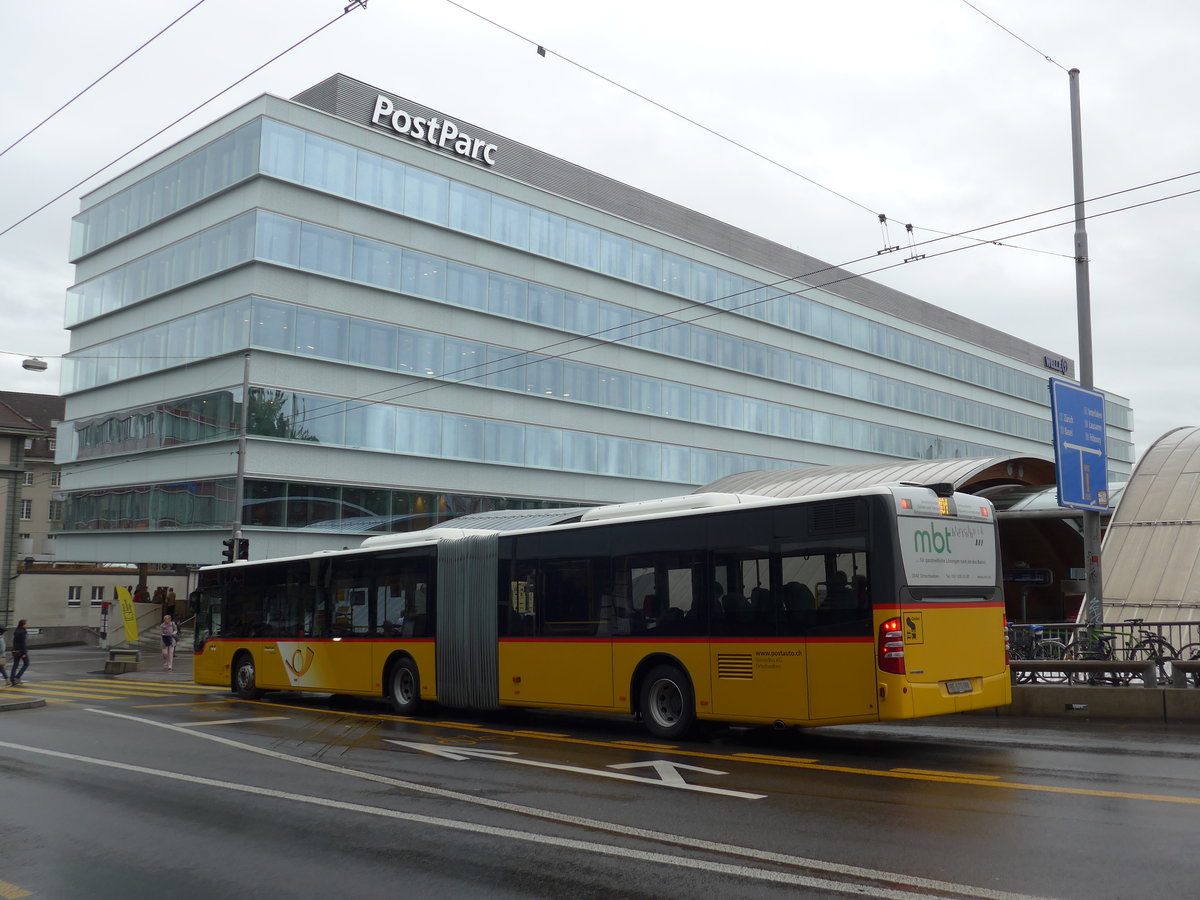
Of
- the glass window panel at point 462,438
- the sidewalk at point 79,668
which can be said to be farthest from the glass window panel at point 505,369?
the sidewalk at point 79,668

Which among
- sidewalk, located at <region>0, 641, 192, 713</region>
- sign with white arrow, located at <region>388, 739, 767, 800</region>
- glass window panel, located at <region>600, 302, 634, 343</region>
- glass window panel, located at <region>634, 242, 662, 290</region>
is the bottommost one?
sidewalk, located at <region>0, 641, 192, 713</region>

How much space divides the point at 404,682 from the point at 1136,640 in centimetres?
1221

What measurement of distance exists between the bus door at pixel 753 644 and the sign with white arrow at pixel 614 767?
5.03 ft

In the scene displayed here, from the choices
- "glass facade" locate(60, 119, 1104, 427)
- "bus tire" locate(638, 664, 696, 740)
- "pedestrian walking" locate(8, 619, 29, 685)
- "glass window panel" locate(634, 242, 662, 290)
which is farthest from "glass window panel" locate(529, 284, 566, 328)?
"bus tire" locate(638, 664, 696, 740)

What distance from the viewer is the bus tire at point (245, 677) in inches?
883

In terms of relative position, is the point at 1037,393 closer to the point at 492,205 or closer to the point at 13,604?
the point at 492,205

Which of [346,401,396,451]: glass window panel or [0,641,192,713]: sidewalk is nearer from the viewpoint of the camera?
[0,641,192,713]: sidewalk

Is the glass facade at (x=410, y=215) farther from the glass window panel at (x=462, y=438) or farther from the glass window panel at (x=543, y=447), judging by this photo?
the glass window panel at (x=462, y=438)

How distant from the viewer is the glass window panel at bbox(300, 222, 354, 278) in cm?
4091

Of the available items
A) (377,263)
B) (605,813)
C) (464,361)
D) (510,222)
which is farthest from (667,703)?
(510,222)

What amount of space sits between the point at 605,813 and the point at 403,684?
10272 millimetres

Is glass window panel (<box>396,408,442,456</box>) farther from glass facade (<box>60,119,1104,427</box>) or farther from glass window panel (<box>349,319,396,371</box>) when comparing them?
glass facade (<box>60,119,1104,427</box>)

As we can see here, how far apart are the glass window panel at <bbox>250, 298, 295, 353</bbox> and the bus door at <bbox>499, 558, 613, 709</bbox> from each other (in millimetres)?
26280

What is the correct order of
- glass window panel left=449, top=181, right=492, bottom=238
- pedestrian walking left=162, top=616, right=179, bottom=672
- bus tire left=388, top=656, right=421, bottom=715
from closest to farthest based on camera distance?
bus tire left=388, top=656, right=421, bottom=715, pedestrian walking left=162, top=616, right=179, bottom=672, glass window panel left=449, top=181, right=492, bottom=238
